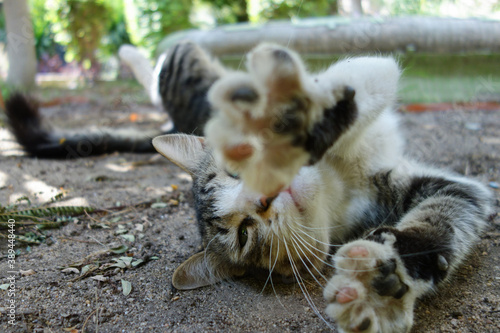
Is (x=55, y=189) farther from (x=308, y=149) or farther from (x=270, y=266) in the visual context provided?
(x=308, y=149)

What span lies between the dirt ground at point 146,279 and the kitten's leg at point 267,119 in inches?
29.3

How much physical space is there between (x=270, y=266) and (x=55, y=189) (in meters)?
1.88

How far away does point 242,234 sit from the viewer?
5.86 ft

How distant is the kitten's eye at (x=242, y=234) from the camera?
1.76 meters

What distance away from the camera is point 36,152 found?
3506mm

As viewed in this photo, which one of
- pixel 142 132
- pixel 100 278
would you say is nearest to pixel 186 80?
pixel 142 132

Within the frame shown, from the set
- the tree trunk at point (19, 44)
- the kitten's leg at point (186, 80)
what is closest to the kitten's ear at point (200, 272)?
the kitten's leg at point (186, 80)

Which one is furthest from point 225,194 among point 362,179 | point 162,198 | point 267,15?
point 267,15

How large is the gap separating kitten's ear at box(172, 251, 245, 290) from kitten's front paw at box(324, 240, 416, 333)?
72 cm

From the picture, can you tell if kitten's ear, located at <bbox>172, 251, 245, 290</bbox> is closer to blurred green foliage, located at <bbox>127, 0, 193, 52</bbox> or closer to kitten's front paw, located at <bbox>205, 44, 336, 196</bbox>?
kitten's front paw, located at <bbox>205, 44, 336, 196</bbox>

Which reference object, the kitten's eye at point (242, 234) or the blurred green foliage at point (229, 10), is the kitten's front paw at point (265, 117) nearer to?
the kitten's eye at point (242, 234)

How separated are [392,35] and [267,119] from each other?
16.6ft

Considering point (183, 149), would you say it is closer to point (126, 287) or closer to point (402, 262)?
point (126, 287)

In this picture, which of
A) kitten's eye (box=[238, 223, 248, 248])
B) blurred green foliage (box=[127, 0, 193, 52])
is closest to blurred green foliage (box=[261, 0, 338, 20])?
blurred green foliage (box=[127, 0, 193, 52])
